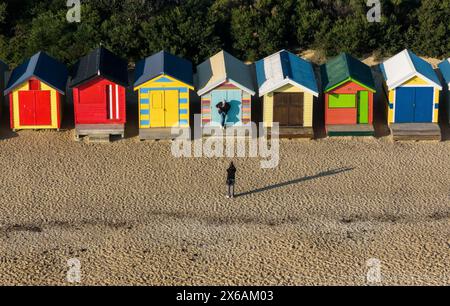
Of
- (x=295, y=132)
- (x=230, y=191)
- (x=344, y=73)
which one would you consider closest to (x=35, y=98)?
(x=230, y=191)

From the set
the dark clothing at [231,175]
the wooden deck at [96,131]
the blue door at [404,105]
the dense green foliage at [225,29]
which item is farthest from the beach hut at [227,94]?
the dense green foliage at [225,29]

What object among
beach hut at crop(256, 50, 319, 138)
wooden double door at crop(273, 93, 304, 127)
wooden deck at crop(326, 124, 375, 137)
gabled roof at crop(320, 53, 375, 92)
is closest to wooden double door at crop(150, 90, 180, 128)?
beach hut at crop(256, 50, 319, 138)

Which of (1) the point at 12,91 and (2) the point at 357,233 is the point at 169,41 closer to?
(1) the point at 12,91

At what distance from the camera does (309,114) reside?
3497 cm

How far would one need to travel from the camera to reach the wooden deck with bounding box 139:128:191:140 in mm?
34656

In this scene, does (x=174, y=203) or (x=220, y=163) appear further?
(x=220, y=163)

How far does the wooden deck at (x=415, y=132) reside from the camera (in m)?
34.8

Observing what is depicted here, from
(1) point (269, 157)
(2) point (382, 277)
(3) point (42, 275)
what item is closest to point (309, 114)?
(1) point (269, 157)

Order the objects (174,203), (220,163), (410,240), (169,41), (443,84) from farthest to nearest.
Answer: (169,41)
(443,84)
(220,163)
(174,203)
(410,240)

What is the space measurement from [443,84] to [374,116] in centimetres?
266

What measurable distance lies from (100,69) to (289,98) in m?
6.39

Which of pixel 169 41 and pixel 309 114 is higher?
pixel 169 41

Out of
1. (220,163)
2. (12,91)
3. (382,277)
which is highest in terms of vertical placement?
(12,91)

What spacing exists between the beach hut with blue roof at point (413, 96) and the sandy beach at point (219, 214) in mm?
1110
